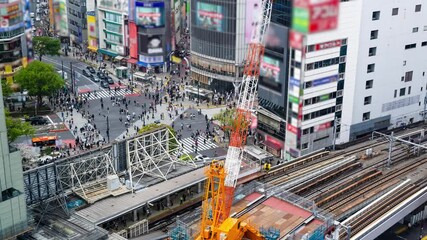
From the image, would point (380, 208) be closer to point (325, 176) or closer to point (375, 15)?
point (325, 176)

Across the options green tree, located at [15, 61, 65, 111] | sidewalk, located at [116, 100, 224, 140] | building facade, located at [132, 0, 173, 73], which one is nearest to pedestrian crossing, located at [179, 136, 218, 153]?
sidewalk, located at [116, 100, 224, 140]

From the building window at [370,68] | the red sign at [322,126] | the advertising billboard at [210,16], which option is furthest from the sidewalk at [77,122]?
the building window at [370,68]

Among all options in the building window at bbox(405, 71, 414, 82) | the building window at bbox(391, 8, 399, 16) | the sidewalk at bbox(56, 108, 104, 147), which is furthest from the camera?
the sidewalk at bbox(56, 108, 104, 147)

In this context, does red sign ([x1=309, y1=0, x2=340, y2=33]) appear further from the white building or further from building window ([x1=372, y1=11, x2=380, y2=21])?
building window ([x1=372, y1=11, x2=380, y2=21])

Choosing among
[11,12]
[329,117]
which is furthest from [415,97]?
[11,12]

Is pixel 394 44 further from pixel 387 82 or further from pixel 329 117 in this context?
pixel 329 117

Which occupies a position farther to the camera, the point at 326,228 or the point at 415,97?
the point at 415,97
